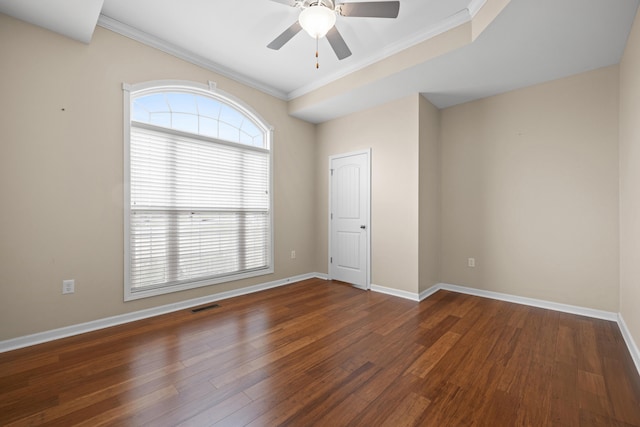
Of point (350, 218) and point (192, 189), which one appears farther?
point (350, 218)

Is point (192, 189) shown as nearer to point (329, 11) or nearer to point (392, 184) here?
point (329, 11)

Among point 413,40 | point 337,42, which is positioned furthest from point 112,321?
point 413,40

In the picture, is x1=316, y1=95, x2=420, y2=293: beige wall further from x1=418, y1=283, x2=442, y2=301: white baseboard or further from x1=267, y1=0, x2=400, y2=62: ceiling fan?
x1=267, y1=0, x2=400, y2=62: ceiling fan

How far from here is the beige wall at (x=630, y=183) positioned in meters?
2.14

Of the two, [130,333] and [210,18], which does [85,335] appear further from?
[210,18]

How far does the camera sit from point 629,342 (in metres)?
2.29

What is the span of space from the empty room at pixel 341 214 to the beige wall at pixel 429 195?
0.05 metres

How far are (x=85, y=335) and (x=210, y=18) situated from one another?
3.30m

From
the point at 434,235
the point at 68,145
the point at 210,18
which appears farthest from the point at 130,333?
the point at 434,235

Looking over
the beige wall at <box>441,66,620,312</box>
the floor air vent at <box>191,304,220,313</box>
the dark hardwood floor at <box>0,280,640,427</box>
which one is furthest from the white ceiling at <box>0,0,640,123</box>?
the floor air vent at <box>191,304,220,313</box>

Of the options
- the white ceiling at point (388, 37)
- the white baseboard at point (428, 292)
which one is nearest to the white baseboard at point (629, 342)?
the white baseboard at point (428, 292)

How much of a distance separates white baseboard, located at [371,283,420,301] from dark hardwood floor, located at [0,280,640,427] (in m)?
0.58

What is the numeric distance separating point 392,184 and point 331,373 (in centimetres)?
270

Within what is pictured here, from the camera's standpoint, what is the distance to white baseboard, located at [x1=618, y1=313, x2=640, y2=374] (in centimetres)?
203
